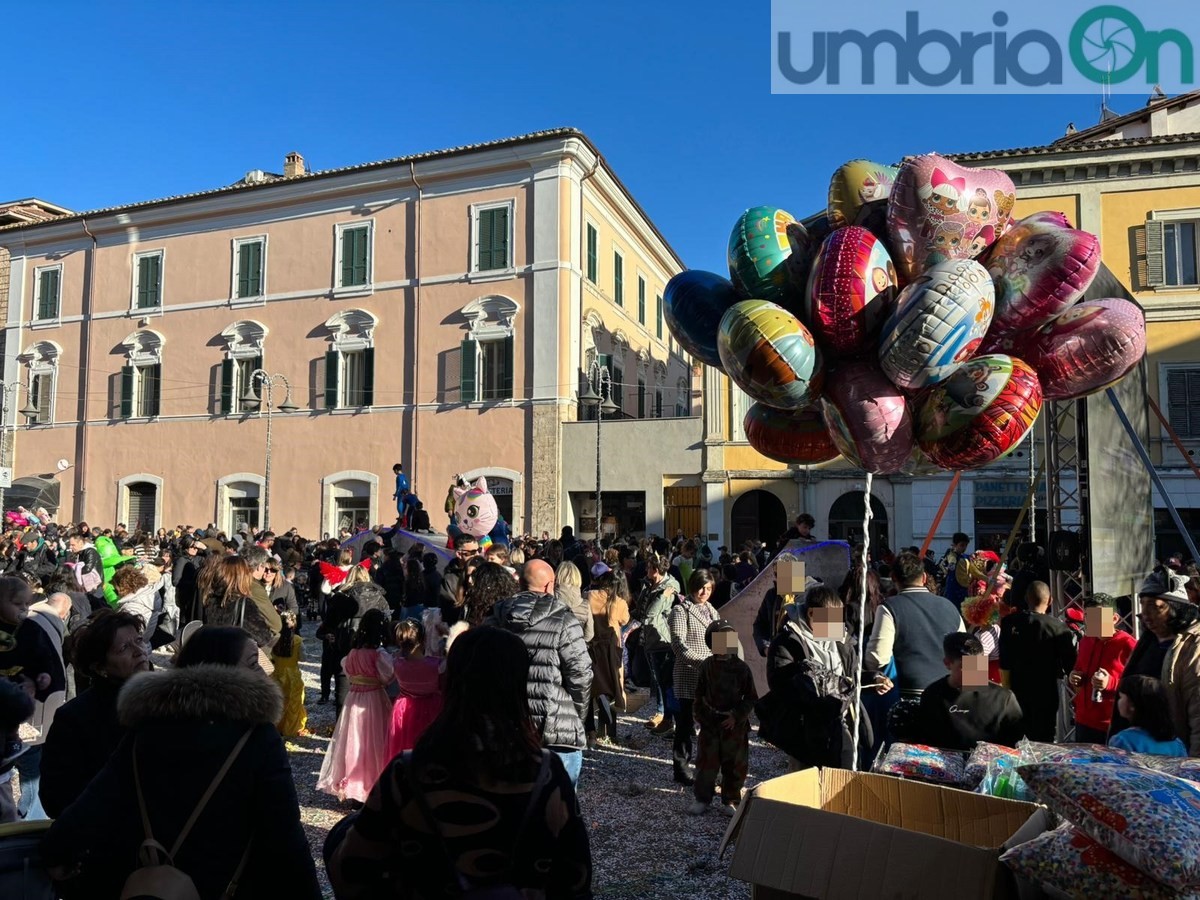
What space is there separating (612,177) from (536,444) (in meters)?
7.70

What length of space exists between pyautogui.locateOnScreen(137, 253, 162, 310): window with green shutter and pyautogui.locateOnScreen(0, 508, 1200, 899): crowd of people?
18209mm

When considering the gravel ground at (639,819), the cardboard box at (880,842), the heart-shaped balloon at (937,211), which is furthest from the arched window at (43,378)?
the cardboard box at (880,842)

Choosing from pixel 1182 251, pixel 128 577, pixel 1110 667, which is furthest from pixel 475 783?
pixel 1182 251

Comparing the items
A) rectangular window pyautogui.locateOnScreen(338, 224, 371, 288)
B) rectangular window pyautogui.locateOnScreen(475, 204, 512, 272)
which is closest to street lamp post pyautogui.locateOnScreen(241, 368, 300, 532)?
rectangular window pyautogui.locateOnScreen(338, 224, 371, 288)

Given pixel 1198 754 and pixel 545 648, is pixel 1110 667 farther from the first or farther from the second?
pixel 545 648

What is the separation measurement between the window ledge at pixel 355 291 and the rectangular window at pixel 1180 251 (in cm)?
1877

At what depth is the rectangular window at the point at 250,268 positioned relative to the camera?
2544 centimetres

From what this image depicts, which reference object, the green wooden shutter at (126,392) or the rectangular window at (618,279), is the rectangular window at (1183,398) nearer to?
the rectangular window at (618,279)

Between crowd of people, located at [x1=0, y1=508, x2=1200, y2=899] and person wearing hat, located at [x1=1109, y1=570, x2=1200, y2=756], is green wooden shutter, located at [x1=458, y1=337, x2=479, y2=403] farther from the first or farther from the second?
person wearing hat, located at [x1=1109, y1=570, x2=1200, y2=756]

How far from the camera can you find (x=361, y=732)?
19.7 feet

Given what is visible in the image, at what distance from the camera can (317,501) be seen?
2414 centimetres

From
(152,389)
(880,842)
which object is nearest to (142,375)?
(152,389)

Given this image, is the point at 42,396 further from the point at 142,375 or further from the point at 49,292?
the point at 142,375

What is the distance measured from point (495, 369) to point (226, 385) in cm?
841
